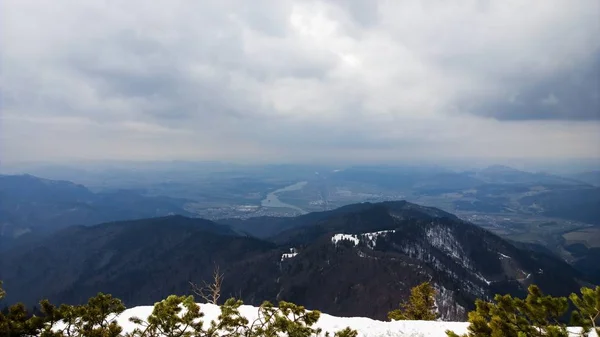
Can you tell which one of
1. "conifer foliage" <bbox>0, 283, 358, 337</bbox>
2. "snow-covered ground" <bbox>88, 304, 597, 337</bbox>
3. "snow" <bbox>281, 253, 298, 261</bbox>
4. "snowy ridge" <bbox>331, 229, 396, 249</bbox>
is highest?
"conifer foliage" <bbox>0, 283, 358, 337</bbox>

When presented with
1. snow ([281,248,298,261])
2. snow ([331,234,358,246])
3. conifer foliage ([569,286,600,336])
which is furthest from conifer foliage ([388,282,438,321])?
snow ([281,248,298,261])

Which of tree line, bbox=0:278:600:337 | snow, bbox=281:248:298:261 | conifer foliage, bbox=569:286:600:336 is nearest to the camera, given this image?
conifer foliage, bbox=569:286:600:336

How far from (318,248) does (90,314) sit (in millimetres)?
177956

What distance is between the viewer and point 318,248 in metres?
182

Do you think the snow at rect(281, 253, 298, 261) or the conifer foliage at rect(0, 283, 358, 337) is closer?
the conifer foliage at rect(0, 283, 358, 337)

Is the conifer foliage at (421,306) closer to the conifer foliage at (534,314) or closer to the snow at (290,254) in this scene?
the conifer foliage at (534,314)

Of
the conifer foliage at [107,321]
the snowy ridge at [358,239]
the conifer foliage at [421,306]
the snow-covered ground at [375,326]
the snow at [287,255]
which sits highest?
the conifer foliage at [107,321]

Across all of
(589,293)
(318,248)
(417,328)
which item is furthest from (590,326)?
(318,248)

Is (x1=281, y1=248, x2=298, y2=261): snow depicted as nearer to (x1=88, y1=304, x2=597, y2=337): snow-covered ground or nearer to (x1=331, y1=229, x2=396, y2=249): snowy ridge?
(x1=331, y1=229, x2=396, y2=249): snowy ridge

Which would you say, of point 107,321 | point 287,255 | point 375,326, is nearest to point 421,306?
point 375,326

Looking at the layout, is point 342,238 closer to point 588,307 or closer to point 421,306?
point 421,306

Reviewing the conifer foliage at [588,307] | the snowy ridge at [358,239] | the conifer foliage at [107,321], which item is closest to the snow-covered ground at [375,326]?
the conifer foliage at [107,321]

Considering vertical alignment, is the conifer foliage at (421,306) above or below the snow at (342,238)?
above

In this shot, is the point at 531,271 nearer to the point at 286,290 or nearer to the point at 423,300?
the point at 286,290
